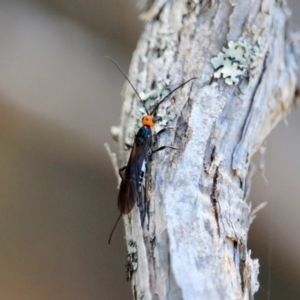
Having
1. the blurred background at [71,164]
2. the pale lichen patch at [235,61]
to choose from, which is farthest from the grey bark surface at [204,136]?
the blurred background at [71,164]

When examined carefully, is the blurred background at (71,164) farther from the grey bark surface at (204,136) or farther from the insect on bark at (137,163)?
the insect on bark at (137,163)

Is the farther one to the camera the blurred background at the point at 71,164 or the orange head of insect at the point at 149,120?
the blurred background at the point at 71,164

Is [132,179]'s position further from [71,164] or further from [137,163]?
[71,164]

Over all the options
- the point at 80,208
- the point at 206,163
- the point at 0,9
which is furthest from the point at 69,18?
the point at 206,163

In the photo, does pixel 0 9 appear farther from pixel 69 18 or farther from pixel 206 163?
pixel 206 163

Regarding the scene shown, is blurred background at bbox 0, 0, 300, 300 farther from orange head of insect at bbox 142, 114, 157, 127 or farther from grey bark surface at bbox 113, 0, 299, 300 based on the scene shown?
orange head of insect at bbox 142, 114, 157, 127

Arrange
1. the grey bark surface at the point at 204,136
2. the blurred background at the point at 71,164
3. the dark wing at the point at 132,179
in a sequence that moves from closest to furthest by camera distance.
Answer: the grey bark surface at the point at 204,136, the dark wing at the point at 132,179, the blurred background at the point at 71,164
